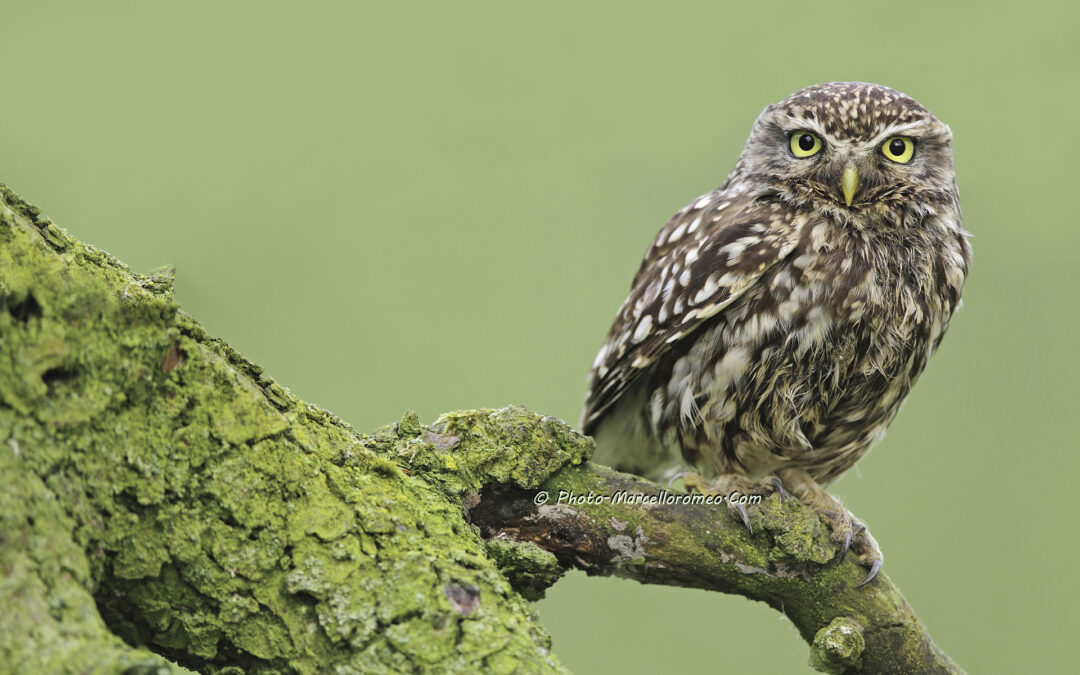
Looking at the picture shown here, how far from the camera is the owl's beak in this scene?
3119 millimetres

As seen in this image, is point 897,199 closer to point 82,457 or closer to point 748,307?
point 748,307

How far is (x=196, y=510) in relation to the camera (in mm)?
1674

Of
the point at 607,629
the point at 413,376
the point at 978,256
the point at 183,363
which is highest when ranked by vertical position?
the point at 978,256

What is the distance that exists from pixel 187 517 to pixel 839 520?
2.00 metres

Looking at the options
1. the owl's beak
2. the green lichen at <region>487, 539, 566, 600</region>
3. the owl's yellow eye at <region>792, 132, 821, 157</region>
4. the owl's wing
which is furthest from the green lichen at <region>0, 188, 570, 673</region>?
the owl's yellow eye at <region>792, 132, 821, 157</region>

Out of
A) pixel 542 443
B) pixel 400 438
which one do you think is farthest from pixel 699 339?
pixel 400 438

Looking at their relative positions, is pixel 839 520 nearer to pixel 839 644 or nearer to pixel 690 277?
pixel 839 644

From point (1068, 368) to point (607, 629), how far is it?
4.00 meters

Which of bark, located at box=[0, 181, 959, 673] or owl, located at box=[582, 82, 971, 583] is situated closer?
bark, located at box=[0, 181, 959, 673]

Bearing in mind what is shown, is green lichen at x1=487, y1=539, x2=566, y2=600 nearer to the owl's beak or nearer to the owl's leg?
the owl's leg

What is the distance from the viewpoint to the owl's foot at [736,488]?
2.41 metres

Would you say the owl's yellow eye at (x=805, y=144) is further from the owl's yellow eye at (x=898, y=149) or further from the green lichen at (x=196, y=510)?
the green lichen at (x=196, y=510)

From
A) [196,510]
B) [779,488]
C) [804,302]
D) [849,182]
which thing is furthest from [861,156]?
[196,510]

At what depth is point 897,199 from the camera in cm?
318
